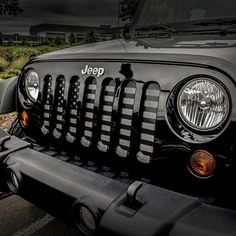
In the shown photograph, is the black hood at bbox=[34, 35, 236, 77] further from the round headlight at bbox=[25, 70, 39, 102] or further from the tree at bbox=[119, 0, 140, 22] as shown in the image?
the tree at bbox=[119, 0, 140, 22]

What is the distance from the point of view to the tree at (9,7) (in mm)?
44312

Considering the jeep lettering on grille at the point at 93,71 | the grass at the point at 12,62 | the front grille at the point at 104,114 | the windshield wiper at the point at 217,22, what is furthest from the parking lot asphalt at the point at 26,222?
the grass at the point at 12,62

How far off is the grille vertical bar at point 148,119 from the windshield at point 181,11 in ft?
3.43

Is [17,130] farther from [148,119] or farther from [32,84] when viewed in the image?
[148,119]

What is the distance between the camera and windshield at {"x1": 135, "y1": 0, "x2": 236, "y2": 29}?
96.5 inches

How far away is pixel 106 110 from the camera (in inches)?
76.7

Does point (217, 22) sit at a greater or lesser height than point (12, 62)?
greater

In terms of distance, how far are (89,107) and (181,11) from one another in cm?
127

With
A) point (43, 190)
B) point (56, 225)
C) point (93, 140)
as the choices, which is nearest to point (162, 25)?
point (93, 140)

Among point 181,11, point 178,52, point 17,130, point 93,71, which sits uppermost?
point 181,11

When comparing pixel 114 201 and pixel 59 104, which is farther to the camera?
pixel 59 104

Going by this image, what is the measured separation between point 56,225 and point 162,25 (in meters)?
1.80

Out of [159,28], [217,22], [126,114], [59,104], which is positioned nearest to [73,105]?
[59,104]

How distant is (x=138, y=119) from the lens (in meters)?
1.77
